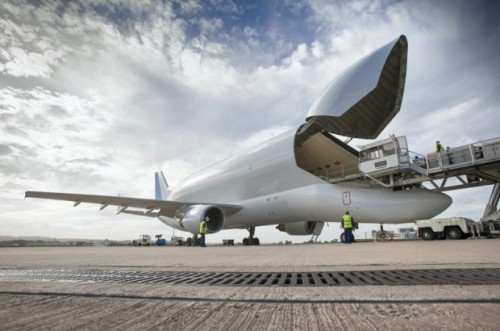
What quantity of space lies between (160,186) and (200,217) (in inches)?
764

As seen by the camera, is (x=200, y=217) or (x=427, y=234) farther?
(x=200, y=217)

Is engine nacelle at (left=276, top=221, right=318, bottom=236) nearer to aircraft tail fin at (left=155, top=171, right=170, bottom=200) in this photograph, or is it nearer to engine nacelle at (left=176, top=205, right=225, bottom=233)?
engine nacelle at (left=176, top=205, right=225, bottom=233)

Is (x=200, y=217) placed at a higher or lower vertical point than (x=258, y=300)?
higher

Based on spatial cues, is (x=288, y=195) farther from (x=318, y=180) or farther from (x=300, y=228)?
(x=300, y=228)

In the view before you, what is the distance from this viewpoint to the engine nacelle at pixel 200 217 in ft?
46.7

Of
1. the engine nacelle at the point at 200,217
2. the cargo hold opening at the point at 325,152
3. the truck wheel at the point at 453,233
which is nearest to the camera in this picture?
the truck wheel at the point at 453,233

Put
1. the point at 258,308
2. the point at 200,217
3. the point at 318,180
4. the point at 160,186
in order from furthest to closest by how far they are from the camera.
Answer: the point at 160,186, the point at 200,217, the point at 318,180, the point at 258,308

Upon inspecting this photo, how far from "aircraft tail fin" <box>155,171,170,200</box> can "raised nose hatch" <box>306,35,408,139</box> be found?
21.0 meters

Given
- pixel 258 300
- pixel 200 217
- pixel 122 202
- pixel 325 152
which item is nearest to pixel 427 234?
pixel 325 152

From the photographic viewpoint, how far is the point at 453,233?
34.3 feet

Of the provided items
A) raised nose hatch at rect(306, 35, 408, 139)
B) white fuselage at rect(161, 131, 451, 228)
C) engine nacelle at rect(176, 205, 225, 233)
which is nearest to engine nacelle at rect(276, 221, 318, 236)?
white fuselage at rect(161, 131, 451, 228)

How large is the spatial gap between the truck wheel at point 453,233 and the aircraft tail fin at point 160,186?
2488cm

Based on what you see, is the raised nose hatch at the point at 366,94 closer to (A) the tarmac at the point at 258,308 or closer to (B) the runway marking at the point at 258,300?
(A) the tarmac at the point at 258,308

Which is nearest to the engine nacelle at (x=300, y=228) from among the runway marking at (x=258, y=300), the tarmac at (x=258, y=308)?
the tarmac at (x=258, y=308)
